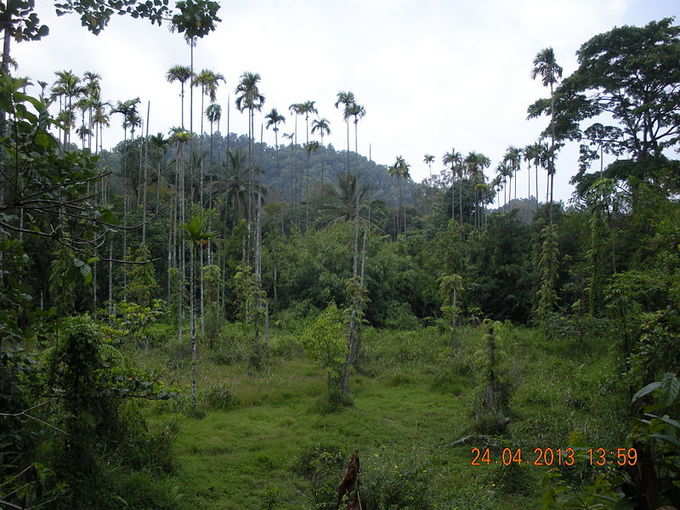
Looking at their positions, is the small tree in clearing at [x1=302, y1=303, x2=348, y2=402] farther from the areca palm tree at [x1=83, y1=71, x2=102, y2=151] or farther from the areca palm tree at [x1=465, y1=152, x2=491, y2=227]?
the areca palm tree at [x1=465, y1=152, x2=491, y2=227]

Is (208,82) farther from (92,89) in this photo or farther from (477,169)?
(477,169)

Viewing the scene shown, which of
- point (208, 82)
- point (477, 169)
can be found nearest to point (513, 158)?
point (477, 169)

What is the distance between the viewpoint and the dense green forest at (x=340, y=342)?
2223 mm

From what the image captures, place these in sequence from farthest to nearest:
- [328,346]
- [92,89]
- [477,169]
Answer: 1. [477,169]
2. [92,89]
3. [328,346]

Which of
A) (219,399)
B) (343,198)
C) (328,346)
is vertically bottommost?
(219,399)

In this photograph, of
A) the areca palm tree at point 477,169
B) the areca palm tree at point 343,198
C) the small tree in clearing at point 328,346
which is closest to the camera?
the small tree in clearing at point 328,346

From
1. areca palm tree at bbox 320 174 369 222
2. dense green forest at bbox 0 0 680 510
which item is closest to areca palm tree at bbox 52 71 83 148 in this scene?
dense green forest at bbox 0 0 680 510

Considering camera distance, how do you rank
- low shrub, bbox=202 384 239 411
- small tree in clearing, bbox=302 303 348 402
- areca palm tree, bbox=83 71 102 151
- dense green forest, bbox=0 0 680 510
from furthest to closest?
areca palm tree, bbox=83 71 102 151
small tree in clearing, bbox=302 303 348 402
low shrub, bbox=202 384 239 411
dense green forest, bbox=0 0 680 510

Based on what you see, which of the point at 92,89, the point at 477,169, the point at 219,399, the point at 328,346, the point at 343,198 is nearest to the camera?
the point at 219,399

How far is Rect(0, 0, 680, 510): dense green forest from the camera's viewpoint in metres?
2.22

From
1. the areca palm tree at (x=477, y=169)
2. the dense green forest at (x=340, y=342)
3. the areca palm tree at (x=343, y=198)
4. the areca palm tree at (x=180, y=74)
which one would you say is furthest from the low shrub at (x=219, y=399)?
the areca palm tree at (x=477, y=169)

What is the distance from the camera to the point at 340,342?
38.2 ft

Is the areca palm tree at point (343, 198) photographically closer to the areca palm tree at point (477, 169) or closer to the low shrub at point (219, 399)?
the areca palm tree at point (477, 169)

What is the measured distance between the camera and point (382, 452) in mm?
7703
